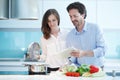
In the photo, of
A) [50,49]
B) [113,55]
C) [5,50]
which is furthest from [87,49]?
[5,50]

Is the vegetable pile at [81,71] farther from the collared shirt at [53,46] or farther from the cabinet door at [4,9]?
the cabinet door at [4,9]

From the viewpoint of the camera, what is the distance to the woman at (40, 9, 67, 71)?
249 cm

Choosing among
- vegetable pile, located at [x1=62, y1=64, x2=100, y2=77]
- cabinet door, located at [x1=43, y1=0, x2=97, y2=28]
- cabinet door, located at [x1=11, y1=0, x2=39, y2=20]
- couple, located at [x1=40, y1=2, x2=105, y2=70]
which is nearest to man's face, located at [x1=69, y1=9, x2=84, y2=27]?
couple, located at [x1=40, y1=2, x2=105, y2=70]

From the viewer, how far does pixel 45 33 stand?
8.38 feet

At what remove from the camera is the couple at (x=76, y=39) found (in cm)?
223

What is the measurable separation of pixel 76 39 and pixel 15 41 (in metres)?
2.06

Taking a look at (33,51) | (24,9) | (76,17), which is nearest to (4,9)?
(24,9)

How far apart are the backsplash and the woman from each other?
1610mm

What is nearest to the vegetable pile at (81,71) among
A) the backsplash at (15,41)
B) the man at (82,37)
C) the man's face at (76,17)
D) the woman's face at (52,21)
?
the man at (82,37)

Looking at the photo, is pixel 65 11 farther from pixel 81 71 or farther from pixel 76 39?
pixel 81 71

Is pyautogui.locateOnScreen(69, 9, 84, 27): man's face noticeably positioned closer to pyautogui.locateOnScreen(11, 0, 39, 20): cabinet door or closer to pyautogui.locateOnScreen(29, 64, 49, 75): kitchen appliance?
pyautogui.locateOnScreen(29, 64, 49, 75): kitchen appliance

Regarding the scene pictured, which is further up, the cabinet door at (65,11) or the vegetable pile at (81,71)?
the cabinet door at (65,11)

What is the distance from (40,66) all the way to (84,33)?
606 mm

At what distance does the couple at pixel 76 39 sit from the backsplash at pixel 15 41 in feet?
5.35
